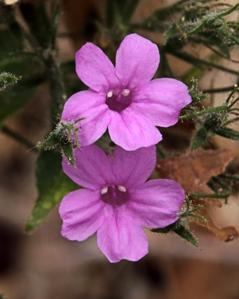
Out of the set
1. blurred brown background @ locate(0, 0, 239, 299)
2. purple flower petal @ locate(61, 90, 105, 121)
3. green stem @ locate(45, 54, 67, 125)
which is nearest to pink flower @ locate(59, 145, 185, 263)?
purple flower petal @ locate(61, 90, 105, 121)

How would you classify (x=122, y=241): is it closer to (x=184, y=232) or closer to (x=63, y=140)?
(x=184, y=232)

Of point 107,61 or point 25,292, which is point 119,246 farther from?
point 25,292

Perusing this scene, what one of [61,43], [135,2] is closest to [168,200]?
[135,2]

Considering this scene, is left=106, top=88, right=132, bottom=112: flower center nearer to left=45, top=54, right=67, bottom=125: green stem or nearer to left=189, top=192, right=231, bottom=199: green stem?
left=189, top=192, right=231, bottom=199: green stem

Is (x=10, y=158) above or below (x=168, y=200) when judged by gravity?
below

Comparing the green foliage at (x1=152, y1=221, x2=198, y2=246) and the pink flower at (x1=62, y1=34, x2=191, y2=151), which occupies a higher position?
the pink flower at (x1=62, y1=34, x2=191, y2=151)

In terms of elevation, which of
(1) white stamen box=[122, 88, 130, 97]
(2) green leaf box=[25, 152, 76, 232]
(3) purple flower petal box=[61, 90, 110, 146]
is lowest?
(2) green leaf box=[25, 152, 76, 232]

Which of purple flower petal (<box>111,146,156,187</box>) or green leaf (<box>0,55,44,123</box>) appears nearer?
purple flower petal (<box>111,146,156,187</box>)
